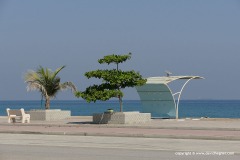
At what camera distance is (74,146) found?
20.9 meters

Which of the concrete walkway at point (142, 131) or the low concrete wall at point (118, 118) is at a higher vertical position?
the low concrete wall at point (118, 118)

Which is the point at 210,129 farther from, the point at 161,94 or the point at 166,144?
the point at 161,94

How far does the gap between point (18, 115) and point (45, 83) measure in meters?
4.08

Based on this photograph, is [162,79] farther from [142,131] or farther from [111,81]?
[142,131]

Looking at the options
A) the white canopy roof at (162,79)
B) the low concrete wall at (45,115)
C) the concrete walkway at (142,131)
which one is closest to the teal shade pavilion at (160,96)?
the white canopy roof at (162,79)

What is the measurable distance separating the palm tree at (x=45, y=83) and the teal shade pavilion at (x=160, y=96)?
4.95 m

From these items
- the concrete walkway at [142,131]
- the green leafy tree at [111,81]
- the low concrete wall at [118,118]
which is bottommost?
the concrete walkway at [142,131]

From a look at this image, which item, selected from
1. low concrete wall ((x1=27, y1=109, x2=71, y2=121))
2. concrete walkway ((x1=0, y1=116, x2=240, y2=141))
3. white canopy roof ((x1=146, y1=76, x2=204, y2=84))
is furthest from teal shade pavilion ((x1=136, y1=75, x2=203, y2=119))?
concrete walkway ((x1=0, y1=116, x2=240, y2=141))

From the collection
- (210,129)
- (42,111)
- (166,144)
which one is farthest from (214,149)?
(42,111)

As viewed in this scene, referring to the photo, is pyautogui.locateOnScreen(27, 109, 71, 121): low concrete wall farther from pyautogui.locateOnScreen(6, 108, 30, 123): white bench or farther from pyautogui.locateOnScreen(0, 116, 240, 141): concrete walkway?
pyautogui.locateOnScreen(0, 116, 240, 141): concrete walkway

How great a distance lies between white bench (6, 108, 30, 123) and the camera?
3755 centimetres

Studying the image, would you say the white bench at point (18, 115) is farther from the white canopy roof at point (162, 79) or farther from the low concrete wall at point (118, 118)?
the white canopy roof at point (162, 79)

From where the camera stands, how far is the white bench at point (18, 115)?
37547 mm

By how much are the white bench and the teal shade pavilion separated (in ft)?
26.6
